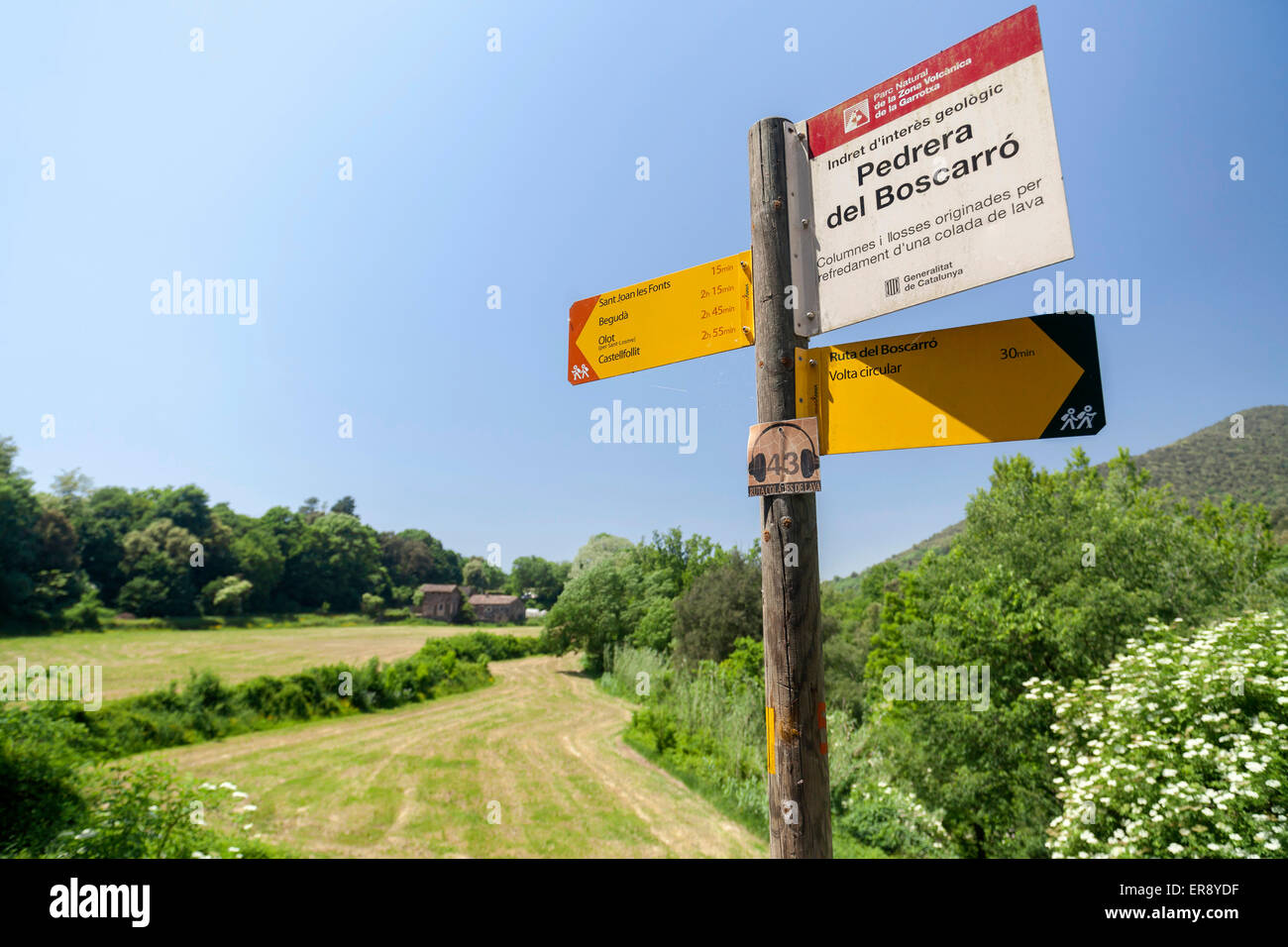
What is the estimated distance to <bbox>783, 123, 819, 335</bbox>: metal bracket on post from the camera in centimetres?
183

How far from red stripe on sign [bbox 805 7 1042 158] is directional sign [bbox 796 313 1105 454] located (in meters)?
0.74

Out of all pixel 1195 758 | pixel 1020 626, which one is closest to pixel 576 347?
pixel 1195 758

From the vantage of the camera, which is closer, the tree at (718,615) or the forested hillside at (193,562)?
the tree at (718,615)

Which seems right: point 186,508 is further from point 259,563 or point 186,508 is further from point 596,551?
point 596,551

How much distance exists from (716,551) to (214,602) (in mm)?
22856

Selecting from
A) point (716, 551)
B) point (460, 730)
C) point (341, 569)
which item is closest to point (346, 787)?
point (460, 730)

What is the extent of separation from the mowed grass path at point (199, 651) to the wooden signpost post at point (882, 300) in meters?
16.1

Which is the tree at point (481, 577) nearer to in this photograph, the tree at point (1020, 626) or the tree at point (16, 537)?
the tree at point (16, 537)

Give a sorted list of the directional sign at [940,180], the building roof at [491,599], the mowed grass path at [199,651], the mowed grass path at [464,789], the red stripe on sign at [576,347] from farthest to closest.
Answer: the building roof at [491,599], the mowed grass path at [199,651], the mowed grass path at [464,789], the red stripe on sign at [576,347], the directional sign at [940,180]

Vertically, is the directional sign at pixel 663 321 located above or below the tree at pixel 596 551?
above

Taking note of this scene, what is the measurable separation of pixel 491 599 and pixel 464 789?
66.3 feet

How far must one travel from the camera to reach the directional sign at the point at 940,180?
4.76ft

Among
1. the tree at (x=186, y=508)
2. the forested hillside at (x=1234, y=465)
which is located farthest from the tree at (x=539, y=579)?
the forested hillside at (x=1234, y=465)
